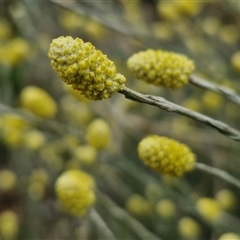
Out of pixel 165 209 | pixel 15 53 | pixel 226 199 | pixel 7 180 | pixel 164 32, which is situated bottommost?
pixel 7 180

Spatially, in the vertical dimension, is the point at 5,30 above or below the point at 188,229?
above

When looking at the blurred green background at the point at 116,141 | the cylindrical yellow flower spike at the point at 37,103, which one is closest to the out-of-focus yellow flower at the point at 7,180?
the blurred green background at the point at 116,141

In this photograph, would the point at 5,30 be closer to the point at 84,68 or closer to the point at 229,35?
the point at 229,35

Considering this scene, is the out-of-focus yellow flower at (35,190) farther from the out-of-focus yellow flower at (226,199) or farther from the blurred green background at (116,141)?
the out-of-focus yellow flower at (226,199)

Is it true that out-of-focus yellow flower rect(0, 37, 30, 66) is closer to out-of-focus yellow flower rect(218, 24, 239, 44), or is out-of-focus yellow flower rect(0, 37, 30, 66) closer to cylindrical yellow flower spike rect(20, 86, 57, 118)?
cylindrical yellow flower spike rect(20, 86, 57, 118)

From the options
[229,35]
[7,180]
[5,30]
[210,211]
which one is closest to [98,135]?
[210,211]

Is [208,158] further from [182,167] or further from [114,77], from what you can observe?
[114,77]
